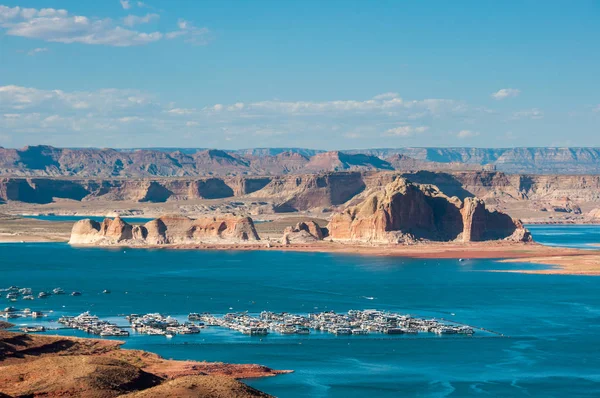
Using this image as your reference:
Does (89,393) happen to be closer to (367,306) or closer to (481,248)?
(367,306)

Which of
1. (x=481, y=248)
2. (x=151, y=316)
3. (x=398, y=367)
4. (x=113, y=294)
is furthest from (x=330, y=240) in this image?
(x=398, y=367)

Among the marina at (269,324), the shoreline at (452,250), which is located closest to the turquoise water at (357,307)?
the marina at (269,324)

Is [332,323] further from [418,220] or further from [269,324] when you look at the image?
[418,220]

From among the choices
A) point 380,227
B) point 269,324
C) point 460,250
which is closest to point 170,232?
point 380,227

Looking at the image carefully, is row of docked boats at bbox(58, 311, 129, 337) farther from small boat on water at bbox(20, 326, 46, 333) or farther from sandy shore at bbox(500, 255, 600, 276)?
sandy shore at bbox(500, 255, 600, 276)

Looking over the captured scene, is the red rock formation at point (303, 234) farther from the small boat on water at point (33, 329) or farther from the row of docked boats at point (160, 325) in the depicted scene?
the small boat on water at point (33, 329)

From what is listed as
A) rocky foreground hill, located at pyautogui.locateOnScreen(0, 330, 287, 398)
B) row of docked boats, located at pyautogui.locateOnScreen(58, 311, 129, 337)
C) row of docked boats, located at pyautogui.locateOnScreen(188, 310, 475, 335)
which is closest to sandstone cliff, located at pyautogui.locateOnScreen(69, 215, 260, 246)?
row of docked boats, located at pyautogui.locateOnScreen(188, 310, 475, 335)
